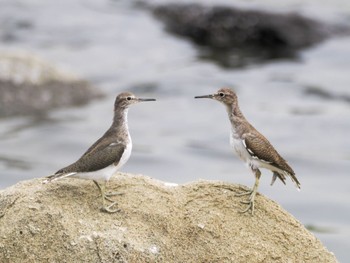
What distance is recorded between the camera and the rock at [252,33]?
26.9 metres

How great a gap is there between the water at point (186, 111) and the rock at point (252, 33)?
50 centimetres

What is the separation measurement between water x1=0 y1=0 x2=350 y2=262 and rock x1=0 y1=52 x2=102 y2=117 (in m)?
0.26

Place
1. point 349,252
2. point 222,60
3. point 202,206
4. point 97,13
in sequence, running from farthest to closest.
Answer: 1. point 97,13
2. point 222,60
3. point 349,252
4. point 202,206

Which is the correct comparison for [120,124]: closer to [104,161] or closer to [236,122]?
[104,161]

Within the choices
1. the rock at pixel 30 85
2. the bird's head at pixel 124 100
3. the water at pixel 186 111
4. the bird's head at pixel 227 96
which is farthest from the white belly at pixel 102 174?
the rock at pixel 30 85

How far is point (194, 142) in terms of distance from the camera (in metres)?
21.4

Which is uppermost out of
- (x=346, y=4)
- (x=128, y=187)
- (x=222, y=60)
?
(x=346, y=4)

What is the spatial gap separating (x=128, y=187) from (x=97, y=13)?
21590mm

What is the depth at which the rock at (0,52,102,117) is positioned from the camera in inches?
825

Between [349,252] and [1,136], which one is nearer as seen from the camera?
[349,252]

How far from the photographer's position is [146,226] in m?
9.53

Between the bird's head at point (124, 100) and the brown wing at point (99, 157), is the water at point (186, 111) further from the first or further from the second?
the brown wing at point (99, 157)

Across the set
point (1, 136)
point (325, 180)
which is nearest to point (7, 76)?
point (1, 136)

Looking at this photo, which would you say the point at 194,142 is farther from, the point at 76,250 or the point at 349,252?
the point at 76,250
